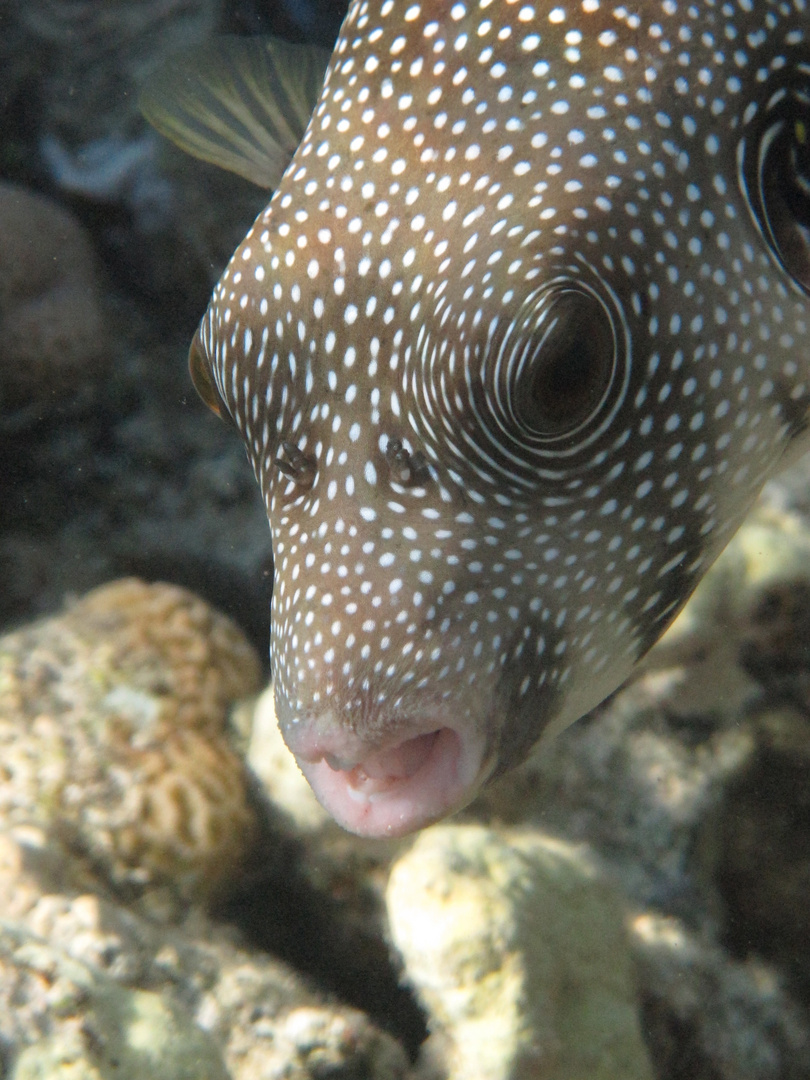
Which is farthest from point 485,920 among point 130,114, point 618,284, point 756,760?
point 130,114

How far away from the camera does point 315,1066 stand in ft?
9.39

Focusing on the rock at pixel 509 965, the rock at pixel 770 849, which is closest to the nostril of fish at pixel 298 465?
the rock at pixel 509 965

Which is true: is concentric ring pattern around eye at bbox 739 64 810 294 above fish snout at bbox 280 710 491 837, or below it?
above

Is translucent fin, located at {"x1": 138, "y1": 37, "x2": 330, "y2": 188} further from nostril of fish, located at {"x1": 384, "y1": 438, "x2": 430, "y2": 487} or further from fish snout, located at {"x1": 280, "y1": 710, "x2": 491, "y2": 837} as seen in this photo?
fish snout, located at {"x1": 280, "y1": 710, "x2": 491, "y2": 837}

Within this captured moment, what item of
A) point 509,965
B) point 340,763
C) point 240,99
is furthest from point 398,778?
point 240,99

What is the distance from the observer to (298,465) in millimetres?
1997

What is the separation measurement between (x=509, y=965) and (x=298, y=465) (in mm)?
1832

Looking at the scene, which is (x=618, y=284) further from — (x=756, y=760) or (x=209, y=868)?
(x=209, y=868)

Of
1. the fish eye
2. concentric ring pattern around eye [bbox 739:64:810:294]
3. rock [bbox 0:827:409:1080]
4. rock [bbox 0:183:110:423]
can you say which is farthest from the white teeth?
rock [bbox 0:183:110:423]

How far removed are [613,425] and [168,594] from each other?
9.71 ft

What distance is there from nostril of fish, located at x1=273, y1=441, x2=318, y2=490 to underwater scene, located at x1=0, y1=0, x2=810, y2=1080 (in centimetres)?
1

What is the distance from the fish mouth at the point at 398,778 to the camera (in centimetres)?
184

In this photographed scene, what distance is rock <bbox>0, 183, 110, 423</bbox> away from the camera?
4.52m

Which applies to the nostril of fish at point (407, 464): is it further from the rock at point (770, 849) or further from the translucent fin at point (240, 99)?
the rock at point (770, 849)
